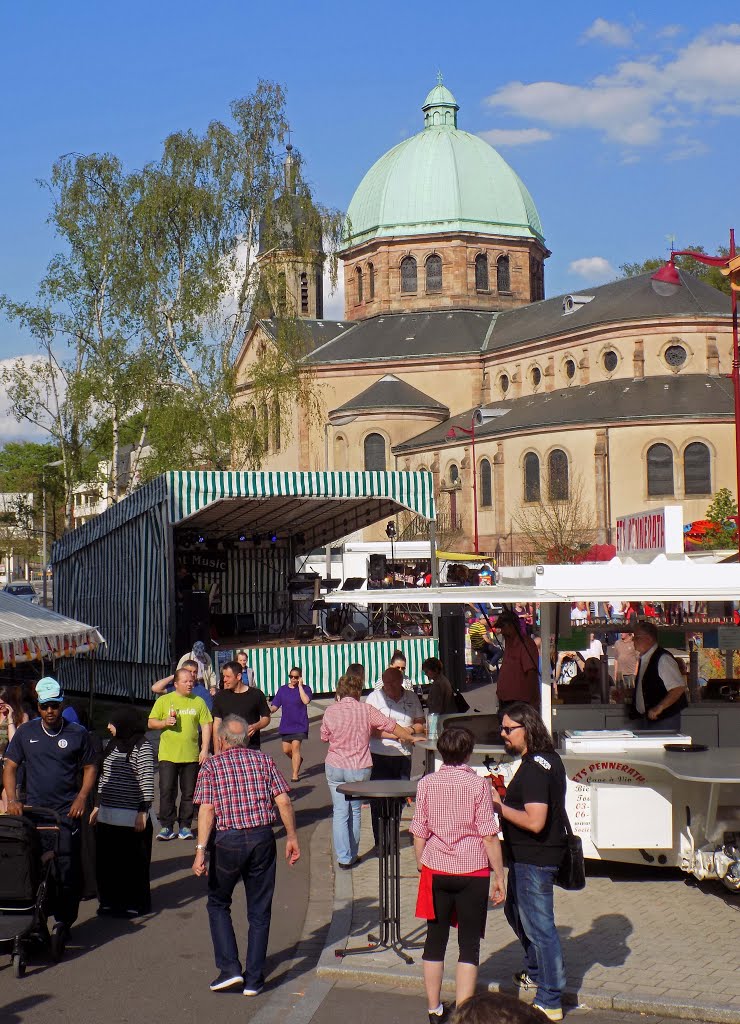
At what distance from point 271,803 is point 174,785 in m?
4.48

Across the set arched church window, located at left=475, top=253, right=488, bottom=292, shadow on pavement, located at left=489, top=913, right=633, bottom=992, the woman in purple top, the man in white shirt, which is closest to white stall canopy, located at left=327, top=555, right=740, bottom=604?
→ the man in white shirt

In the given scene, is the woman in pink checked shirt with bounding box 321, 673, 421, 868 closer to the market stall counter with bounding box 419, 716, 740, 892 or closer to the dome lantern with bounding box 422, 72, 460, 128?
the market stall counter with bounding box 419, 716, 740, 892

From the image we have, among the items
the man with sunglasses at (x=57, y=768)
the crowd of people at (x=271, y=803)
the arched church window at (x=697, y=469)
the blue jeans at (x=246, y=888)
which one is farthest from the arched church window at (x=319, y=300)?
the blue jeans at (x=246, y=888)

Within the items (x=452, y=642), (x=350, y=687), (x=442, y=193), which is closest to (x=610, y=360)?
(x=442, y=193)

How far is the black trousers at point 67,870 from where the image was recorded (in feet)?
26.0

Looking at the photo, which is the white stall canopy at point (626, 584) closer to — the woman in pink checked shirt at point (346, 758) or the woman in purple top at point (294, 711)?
the woman in pink checked shirt at point (346, 758)

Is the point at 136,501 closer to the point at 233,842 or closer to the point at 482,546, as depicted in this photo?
the point at 233,842

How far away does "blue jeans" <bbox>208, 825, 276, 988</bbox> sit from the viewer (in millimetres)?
7035

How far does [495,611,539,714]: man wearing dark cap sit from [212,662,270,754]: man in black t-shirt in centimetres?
220

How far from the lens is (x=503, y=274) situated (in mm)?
79062

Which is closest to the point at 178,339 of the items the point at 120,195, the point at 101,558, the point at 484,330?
the point at 120,195

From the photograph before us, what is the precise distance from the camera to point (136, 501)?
2438 cm

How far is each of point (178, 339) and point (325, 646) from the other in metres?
15.0

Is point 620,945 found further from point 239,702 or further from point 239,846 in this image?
point 239,702
